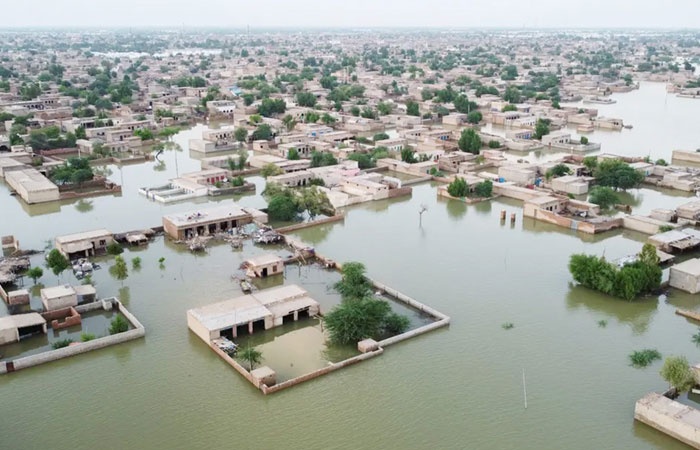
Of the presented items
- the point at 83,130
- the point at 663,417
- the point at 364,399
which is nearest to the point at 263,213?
the point at 364,399

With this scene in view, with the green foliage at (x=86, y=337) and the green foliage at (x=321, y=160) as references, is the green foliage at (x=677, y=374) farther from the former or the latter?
the green foliage at (x=321, y=160)

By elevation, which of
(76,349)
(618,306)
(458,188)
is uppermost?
(458,188)

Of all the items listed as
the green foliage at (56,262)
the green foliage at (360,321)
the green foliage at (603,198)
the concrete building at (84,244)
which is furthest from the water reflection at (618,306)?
the concrete building at (84,244)

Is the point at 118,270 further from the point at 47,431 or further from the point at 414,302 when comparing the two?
the point at 414,302

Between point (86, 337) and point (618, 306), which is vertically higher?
point (86, 337)

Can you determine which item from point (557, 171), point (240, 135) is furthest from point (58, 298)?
point (240, 135)

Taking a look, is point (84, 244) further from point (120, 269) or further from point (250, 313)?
point (250, 313)

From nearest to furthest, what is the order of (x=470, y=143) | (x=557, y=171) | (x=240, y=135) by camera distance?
(x=557, y=171)
(x=470, y=143)
(x=240, y=135)

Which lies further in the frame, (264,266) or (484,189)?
(484,189)
